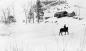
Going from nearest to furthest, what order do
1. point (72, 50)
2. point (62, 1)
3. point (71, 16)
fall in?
point (72, 50), point (71, 16), point (62, 1)

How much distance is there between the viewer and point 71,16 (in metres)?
28.6

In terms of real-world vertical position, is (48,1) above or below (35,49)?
above

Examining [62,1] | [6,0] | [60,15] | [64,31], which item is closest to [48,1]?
[62,1]

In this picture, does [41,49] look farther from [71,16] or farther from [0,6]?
[0,6]

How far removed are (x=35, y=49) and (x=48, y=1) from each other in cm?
4937

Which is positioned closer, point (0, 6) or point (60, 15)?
point (60, 15)

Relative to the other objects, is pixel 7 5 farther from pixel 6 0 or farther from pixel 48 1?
pixel 48 1

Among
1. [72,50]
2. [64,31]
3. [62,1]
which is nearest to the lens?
[72,50]

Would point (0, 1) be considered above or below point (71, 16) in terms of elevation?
above

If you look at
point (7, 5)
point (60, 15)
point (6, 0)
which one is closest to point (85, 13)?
point (60, 15)

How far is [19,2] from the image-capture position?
73938 millimetres

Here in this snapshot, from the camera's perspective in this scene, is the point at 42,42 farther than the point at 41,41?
No

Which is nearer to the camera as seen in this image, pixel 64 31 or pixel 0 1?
pixel 64 31

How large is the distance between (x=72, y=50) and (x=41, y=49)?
0.99m
